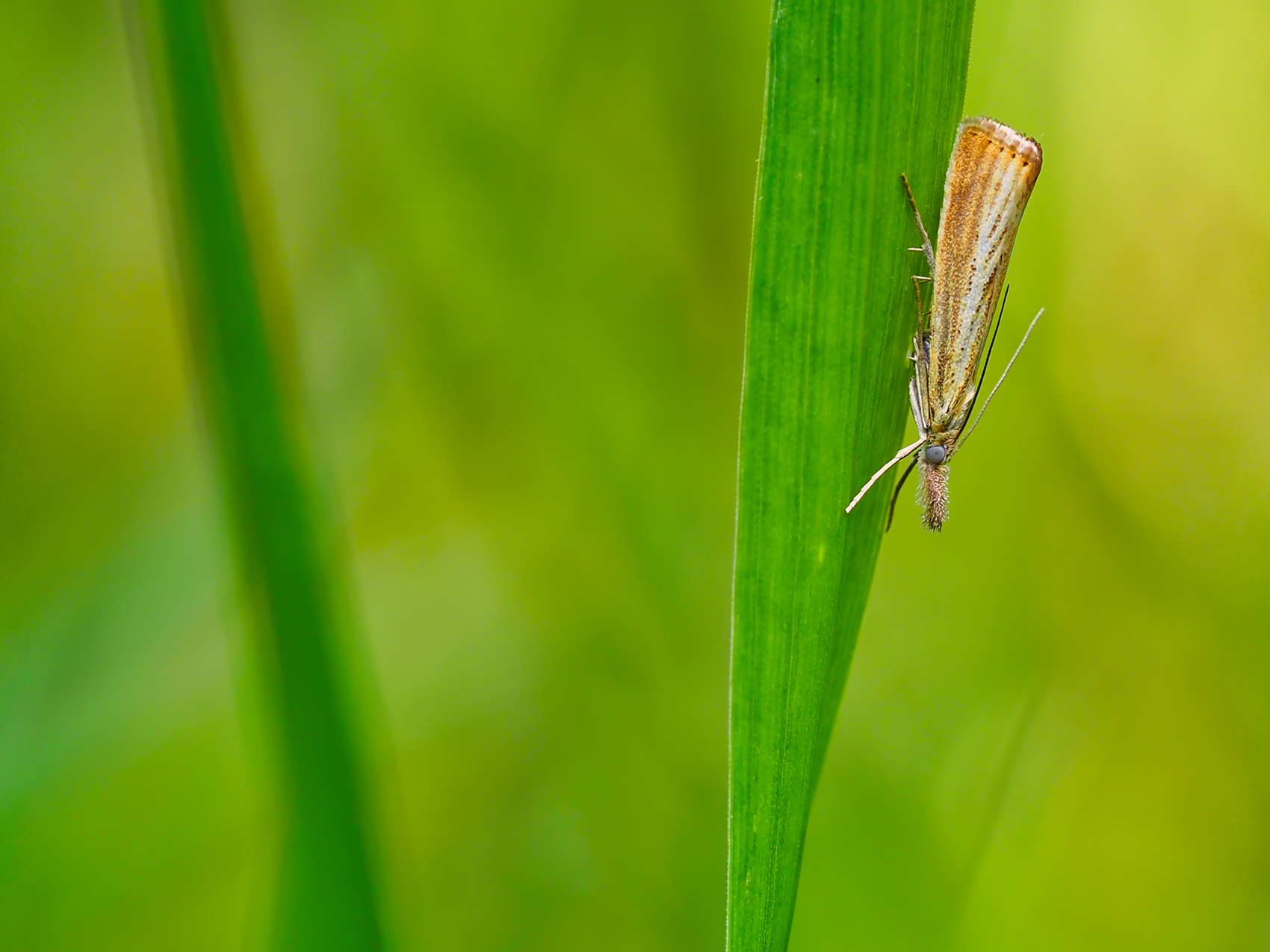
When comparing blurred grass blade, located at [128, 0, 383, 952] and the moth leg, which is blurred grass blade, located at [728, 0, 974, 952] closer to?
the moth leg

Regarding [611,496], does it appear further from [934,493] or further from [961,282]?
[961,282]

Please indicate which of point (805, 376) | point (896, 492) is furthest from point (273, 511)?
point (896, 492)

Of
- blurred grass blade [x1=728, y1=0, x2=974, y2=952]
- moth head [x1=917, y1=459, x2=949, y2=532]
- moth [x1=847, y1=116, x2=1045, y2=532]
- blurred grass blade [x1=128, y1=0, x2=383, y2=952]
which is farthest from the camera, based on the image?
moth head [x1=917, y1=459, x2=949, y2=532]

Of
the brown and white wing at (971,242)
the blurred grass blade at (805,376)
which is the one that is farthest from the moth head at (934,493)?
the blurred grass blade at (805,376)

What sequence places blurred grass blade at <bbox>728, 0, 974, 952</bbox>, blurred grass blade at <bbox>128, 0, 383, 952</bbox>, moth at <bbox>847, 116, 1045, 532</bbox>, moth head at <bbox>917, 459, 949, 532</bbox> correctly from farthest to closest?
moth head at <bbox>917, 459, 949, 532</bbox> → moth at <bbox>847, 116, 1045, 532</bbox> → blurred grass blade at <bbox>128, 0, 383, 952</bbox> → blurred grass blade at <bbox>728, 0, 974, 952</bbox>

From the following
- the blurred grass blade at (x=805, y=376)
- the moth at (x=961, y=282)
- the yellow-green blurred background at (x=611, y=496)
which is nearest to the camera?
the blurred grass blade at (x=805, y=376)

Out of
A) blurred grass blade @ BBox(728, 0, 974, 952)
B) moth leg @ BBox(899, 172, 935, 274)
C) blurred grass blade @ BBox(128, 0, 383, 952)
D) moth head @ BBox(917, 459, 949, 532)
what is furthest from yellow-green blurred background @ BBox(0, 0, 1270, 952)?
blurred grass blade @ BBox(728, 0, 974, 952)

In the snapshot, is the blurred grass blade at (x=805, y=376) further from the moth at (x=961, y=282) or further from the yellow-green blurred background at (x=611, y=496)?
the yellow-green blurred background at (x=611, y=496)
